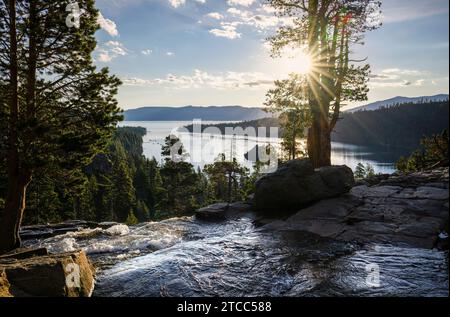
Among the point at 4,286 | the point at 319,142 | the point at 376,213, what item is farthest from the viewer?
the point at 319,142

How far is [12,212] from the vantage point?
13.0 metres

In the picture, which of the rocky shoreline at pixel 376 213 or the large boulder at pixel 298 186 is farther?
the large boulder at pixel 298 186

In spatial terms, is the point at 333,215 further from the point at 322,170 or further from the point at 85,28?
the point at 85,28

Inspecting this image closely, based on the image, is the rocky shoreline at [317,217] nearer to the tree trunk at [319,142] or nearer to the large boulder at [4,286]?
the large boulder at [4,286]

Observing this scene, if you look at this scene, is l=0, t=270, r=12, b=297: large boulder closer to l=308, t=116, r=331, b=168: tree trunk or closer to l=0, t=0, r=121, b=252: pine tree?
l=0, t=0, r=121, b=252: pine tree

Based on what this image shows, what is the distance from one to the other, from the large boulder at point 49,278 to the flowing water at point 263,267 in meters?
0.58

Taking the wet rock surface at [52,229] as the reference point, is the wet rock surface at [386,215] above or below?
above

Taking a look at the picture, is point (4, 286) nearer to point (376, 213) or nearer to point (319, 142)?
point (376, 213)

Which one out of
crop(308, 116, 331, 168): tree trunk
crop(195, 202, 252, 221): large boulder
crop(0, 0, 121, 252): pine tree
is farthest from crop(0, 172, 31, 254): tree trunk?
crop(308, 116, 331, 168): tree trunk

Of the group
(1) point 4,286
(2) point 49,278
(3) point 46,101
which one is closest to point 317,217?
Answer: (2) point 49,278

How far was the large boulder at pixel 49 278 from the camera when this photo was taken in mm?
5961

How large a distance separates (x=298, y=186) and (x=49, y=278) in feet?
36.4

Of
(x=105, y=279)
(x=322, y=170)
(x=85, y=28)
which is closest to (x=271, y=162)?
(x=322, y=170)

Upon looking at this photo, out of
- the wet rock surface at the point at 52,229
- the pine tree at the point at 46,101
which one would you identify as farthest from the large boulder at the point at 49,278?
the wet rock surface at the point at 52,229
